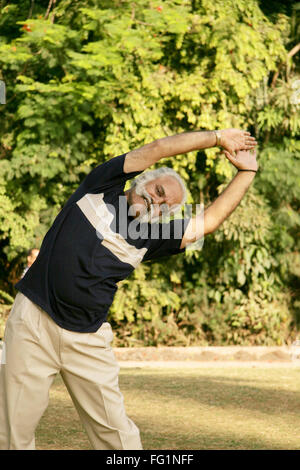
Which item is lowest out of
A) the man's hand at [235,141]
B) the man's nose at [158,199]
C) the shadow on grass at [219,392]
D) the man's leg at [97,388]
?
the shadow on grass at [219,392]

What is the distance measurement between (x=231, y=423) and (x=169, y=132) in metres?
8.41

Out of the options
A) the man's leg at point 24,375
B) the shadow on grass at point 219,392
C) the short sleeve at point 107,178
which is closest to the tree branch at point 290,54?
the shadow on grass at point 219,392

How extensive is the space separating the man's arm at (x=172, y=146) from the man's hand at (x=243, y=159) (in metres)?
0.13

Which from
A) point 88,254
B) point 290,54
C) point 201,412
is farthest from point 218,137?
point 290,54

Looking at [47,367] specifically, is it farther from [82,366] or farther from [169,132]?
[169,132]

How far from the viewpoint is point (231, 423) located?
22.3 feet

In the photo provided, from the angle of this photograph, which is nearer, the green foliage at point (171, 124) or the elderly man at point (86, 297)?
the elderly man at point (86, 297)

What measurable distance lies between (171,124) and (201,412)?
8177 millimetres

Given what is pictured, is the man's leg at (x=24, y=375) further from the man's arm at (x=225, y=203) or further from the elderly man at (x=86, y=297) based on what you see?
the man's arm at (x=225, y=203)

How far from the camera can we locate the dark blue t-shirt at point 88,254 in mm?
3578

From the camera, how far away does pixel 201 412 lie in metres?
7.37

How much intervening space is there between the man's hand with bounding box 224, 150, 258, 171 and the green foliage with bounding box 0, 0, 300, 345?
902 centimetres

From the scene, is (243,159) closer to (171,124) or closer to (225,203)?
(225,203)

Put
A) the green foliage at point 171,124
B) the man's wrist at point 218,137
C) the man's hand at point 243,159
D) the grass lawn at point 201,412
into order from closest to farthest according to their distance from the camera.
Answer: the man's wrist at point 218,137 → the man's hand at point 243,159 → the grass lawn at point 201,412 → the green foliage at point 171,124
